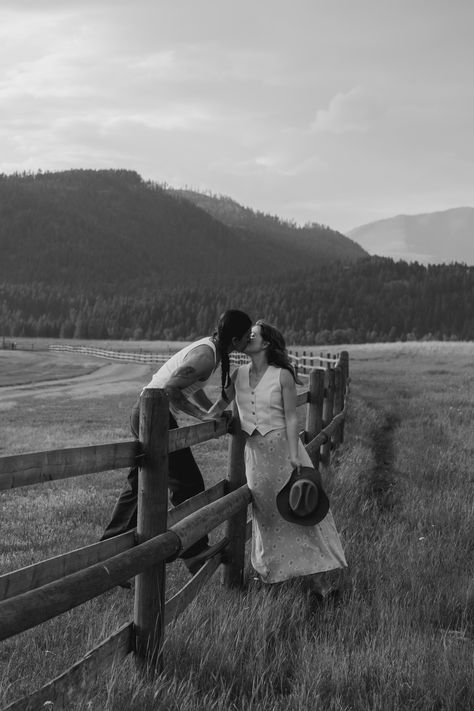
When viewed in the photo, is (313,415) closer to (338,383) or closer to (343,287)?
(338,383)

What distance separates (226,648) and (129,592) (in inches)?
73.6

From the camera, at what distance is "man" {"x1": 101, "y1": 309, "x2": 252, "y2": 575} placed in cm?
501

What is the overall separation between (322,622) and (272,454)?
3.92 feet

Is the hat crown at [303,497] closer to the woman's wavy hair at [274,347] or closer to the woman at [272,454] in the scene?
the woman at [272,454]

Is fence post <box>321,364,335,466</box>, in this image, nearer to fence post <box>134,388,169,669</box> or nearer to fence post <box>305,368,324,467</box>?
fence post <box>305,368,324,467</box>

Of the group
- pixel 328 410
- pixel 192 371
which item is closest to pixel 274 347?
pixel 192 371

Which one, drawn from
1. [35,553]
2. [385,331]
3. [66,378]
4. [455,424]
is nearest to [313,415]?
[35,553]

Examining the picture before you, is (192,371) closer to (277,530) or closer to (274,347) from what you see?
(274,347)

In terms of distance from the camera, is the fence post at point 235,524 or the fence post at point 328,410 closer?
the fence post at point 235,524

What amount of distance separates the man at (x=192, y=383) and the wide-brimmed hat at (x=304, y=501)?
0.59 metres

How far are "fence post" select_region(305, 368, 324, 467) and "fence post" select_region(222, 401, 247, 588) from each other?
2.65 metres

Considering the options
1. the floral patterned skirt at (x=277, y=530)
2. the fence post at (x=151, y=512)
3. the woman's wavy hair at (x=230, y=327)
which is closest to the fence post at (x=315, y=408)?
the floral patterned skirt at (x=277, y=530)

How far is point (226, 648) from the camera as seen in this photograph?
3797 mm

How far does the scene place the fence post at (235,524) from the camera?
17.2ft
